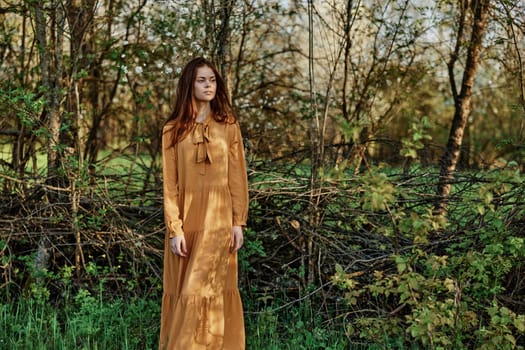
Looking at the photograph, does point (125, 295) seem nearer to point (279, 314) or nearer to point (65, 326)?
point (65, 326)

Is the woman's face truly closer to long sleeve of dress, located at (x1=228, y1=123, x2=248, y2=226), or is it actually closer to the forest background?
long sleeve of dress, located at (x1=228, y1=123, x2=248, y2=226)

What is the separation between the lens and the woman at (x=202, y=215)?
12.3 feet

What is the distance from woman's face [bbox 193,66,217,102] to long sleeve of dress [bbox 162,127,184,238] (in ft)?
0.91

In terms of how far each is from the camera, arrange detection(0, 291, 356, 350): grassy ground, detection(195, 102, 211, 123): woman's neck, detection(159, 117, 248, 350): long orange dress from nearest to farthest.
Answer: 1. detection(159, 117, 248, 350): long orange dress
2. detection(195, 102, 211, 123): woman's neck
3. detection(0, 291, 356, 350): grassy ground

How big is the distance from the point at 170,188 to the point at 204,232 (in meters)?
0.32

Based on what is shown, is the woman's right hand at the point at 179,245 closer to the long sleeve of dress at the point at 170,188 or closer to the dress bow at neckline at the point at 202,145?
the long sleeve of dress at the point at 170,188

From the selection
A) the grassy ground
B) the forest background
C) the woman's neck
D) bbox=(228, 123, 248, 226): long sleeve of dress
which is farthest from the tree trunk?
the woman's neck

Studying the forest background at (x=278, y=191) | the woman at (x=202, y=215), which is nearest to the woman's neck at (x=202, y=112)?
the woman at (x=202, y=215)

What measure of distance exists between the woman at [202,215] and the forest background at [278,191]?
1.60 feet

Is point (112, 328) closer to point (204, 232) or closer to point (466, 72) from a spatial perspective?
point (204, 232)

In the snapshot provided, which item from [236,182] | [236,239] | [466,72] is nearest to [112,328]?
[236,239]

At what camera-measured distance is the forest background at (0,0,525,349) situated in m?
3.92

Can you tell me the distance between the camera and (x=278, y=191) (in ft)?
15.7

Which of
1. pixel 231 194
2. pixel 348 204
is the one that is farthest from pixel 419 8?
pixel 231 194
